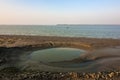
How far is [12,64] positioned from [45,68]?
10.4 feet

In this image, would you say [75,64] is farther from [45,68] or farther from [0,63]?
[0,63]

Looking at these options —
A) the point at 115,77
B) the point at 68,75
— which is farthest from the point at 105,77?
the point at 68,75

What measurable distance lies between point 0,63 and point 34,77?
573 cm

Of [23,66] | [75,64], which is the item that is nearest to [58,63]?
[75,64]

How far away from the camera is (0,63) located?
15.3 meters

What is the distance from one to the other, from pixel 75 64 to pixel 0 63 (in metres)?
6.41

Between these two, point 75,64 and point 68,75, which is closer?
point 68,75

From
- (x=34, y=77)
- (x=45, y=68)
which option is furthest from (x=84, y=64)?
(x=34, y=77)

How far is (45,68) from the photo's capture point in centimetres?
1404

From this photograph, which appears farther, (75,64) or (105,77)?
(75,64)

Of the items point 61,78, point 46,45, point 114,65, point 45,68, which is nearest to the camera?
point 61,78

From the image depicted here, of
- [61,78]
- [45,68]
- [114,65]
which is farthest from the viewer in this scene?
[114,65]

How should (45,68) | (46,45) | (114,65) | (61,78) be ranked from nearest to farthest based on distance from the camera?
(61,78)
(45,68)
(114,65)
(46,45)

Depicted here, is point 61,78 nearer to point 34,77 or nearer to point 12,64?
point 34,77
